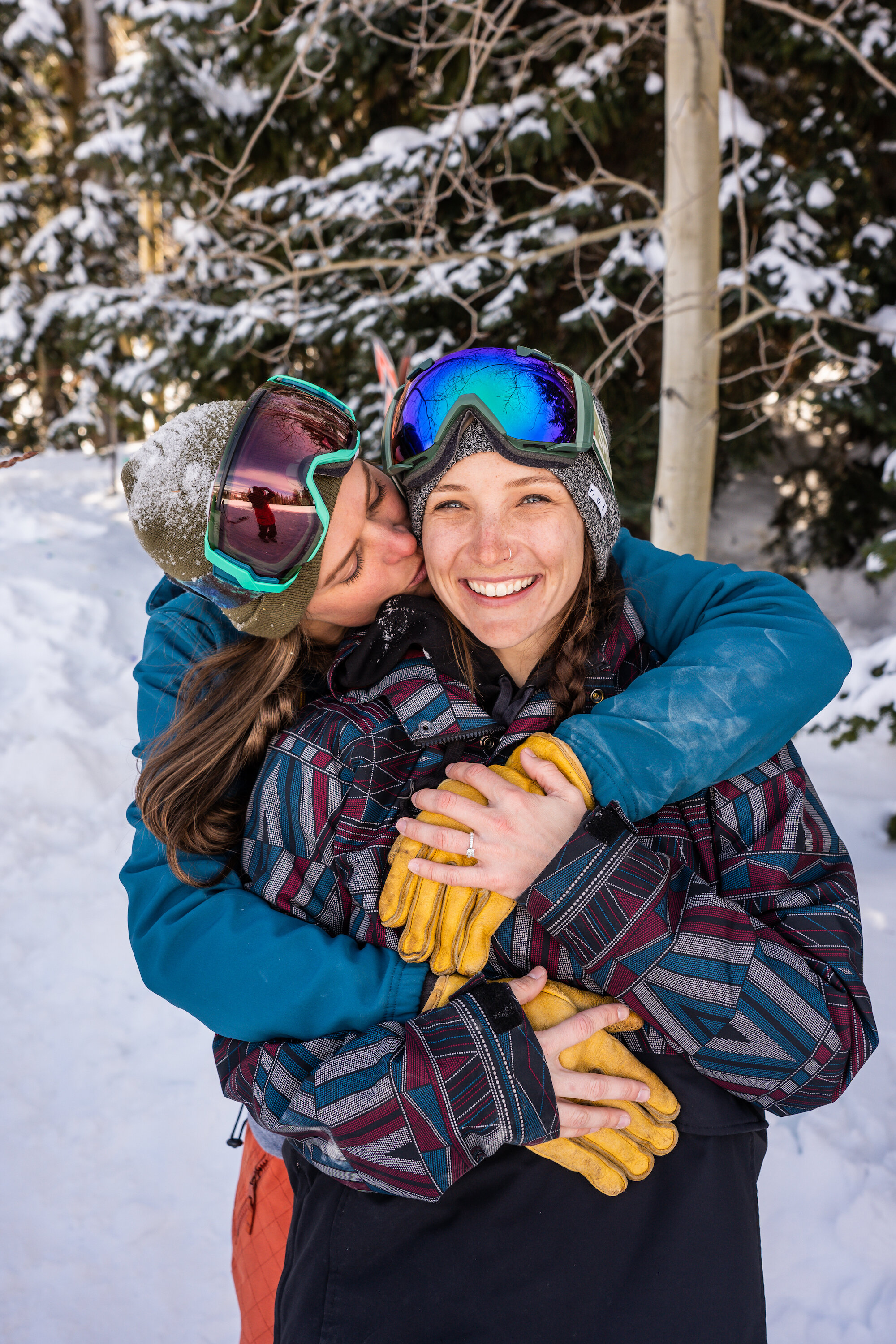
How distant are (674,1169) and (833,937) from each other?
1.72ft

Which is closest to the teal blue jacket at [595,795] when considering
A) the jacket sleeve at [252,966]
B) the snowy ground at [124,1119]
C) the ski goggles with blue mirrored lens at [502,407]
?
the jacket sleeve at [252,966]

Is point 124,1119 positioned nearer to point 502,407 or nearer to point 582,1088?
point 582,1088

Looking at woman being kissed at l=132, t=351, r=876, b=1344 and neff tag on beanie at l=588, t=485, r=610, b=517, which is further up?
neff tag on beanie at l=588, t=485, r=610, b=517

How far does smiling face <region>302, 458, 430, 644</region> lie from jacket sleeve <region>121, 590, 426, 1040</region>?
0.67 metres

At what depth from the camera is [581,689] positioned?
1.76 m

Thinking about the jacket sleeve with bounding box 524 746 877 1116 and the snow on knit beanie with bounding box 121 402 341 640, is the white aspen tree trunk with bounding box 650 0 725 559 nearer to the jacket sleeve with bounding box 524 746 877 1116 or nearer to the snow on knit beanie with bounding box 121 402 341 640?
the snow on knit beanie with bounding box 121 402 341 640

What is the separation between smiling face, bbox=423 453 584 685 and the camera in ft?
5.65

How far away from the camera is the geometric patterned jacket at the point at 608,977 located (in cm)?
136

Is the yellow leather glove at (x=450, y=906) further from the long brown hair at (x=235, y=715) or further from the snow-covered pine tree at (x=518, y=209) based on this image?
the snow-covered pine tree at (x=518, y=209)

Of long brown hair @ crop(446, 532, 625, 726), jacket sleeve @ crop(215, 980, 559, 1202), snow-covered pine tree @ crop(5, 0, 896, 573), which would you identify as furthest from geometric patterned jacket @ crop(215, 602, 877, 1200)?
snow-covered pine tree @ crop(5, 0, 896, 573)

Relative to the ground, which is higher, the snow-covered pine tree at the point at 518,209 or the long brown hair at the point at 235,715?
the snow-covered pine tree at the point at 518,209

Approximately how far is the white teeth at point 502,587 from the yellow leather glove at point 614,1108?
32.1 inches

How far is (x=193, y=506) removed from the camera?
1.74 m

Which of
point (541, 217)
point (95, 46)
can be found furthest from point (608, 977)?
point (95, 46)
